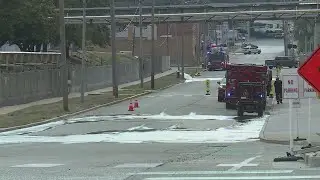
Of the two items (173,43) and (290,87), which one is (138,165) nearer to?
(290,87)

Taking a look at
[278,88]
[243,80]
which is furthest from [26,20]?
[243,80]

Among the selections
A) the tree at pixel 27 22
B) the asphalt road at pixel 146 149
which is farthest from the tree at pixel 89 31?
the asphalt road at pixel 146 149

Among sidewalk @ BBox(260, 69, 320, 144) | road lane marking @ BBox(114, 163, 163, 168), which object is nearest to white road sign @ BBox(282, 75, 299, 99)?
sidewalk @ BBox(260, 69, 320, 144)

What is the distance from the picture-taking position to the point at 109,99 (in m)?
45.7

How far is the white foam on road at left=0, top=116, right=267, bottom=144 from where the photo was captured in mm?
21531

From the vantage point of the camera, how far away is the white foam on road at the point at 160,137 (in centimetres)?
2153

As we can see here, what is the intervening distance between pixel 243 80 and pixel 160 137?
1196 centimetres

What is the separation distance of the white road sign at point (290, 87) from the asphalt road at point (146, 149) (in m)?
1.65

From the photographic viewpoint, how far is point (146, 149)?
18375 mm

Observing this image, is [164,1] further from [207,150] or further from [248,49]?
[207,150]

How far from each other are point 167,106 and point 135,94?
501 inches

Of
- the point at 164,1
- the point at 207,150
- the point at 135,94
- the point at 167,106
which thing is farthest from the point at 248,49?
the point at 207,150

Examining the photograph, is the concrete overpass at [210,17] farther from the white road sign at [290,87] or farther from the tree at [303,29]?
the white road sign at [290,87]

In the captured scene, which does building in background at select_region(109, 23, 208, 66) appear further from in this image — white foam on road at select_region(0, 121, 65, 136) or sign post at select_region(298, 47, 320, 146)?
sign post at select_region(298, 47, 320, 146)
